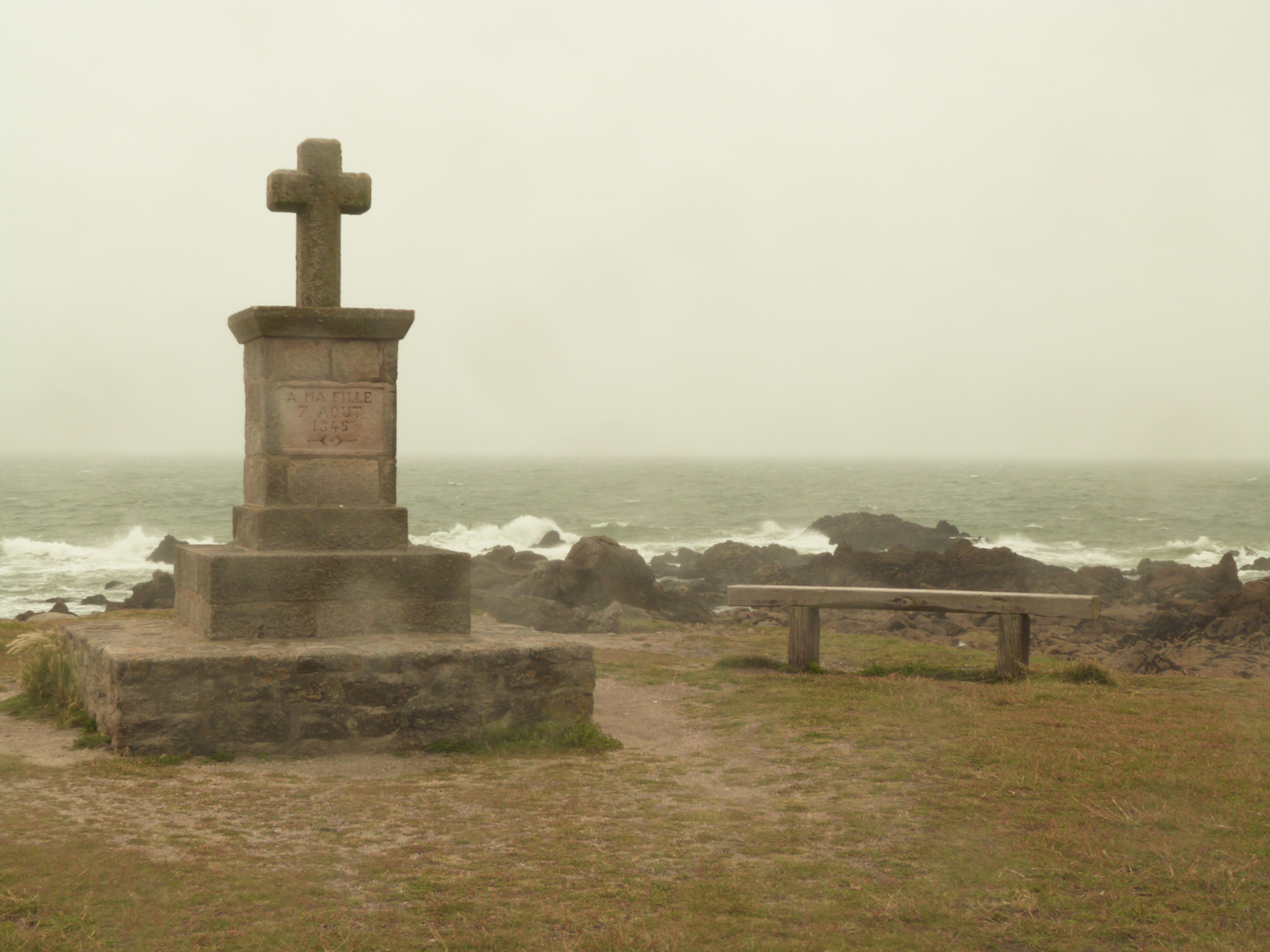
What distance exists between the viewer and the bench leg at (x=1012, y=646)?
9016mm

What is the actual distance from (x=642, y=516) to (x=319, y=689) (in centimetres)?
4530

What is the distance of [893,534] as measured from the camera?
107 feet

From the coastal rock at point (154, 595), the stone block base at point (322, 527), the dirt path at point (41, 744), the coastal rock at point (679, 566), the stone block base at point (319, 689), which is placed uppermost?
the stone block base at point (322, 527)

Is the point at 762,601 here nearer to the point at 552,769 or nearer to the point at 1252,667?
the point at 552,769

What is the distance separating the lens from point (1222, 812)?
505 cm

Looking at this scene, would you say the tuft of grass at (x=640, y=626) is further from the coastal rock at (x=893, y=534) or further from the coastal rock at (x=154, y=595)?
the coastal rock at (x=893, y=534)

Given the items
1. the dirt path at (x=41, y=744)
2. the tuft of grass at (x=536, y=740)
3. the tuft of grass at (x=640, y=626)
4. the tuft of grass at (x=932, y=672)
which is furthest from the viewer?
the tuft of grass at (x=640, y=626)

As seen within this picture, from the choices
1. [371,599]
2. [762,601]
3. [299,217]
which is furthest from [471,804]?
[762,601]

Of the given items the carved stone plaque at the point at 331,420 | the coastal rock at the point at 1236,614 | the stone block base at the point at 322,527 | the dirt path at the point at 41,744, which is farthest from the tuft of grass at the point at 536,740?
the coastal rock at the point at 1236,614

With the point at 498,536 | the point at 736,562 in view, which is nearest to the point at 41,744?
the point at 736,562

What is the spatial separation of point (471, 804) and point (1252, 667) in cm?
1096

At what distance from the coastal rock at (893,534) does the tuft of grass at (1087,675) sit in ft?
69.2

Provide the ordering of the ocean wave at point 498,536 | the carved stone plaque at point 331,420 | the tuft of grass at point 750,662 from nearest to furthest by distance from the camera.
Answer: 1. the carved stone plaque at point 331,420
2. the tuft of grass at point 750,662
3. the ocean wave at point 498,536

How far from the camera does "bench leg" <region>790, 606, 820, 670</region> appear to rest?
9.45 m
